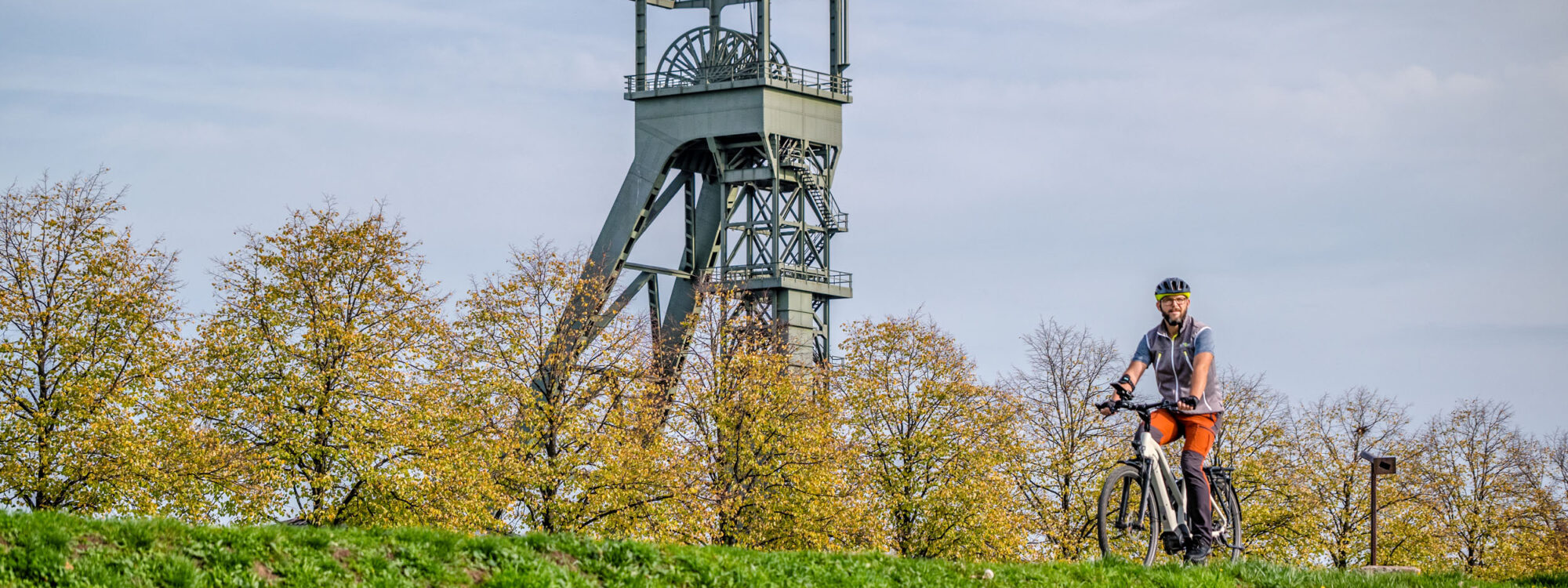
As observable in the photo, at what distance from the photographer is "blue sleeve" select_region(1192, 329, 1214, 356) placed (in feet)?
44.5

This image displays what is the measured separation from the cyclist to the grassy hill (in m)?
0.45

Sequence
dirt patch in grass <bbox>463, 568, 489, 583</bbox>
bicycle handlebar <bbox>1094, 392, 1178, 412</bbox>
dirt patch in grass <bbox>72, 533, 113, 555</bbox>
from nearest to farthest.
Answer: dirt patch in grass <bbox>72, 533, 113, 555</bbox>, dirt patch in grass <bbox>463, 568, 489, 583</bbox>, bicycle handlebar <bbox>1094, 392, 1178, 412</bbox>

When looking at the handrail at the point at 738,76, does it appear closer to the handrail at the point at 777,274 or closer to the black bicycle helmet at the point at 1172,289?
the handrail at the point at 777,274

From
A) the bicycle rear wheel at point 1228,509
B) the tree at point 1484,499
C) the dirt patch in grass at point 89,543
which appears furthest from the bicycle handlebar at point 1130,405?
the tree at point 1484,499

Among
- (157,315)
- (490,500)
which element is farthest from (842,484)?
(157,315)

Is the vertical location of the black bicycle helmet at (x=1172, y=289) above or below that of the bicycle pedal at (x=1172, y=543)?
above

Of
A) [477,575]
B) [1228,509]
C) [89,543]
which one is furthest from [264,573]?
[1228,509]

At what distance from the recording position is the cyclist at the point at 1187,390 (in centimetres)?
1344

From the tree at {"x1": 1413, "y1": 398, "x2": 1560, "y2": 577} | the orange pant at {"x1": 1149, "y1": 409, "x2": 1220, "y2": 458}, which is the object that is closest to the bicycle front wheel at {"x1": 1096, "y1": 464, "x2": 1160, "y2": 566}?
the orange pant at {"x1": 1149, "y1": 409, "x2": 1220, "y2": 458}

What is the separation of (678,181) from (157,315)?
29.3m

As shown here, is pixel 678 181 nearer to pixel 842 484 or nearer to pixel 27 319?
pixel 842 484

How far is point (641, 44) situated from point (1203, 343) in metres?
46.5

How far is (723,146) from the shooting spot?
56.5 m

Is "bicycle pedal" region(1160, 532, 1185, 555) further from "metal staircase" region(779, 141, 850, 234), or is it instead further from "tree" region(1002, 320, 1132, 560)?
"metal staircase" region(779, 141, 850, 234)
